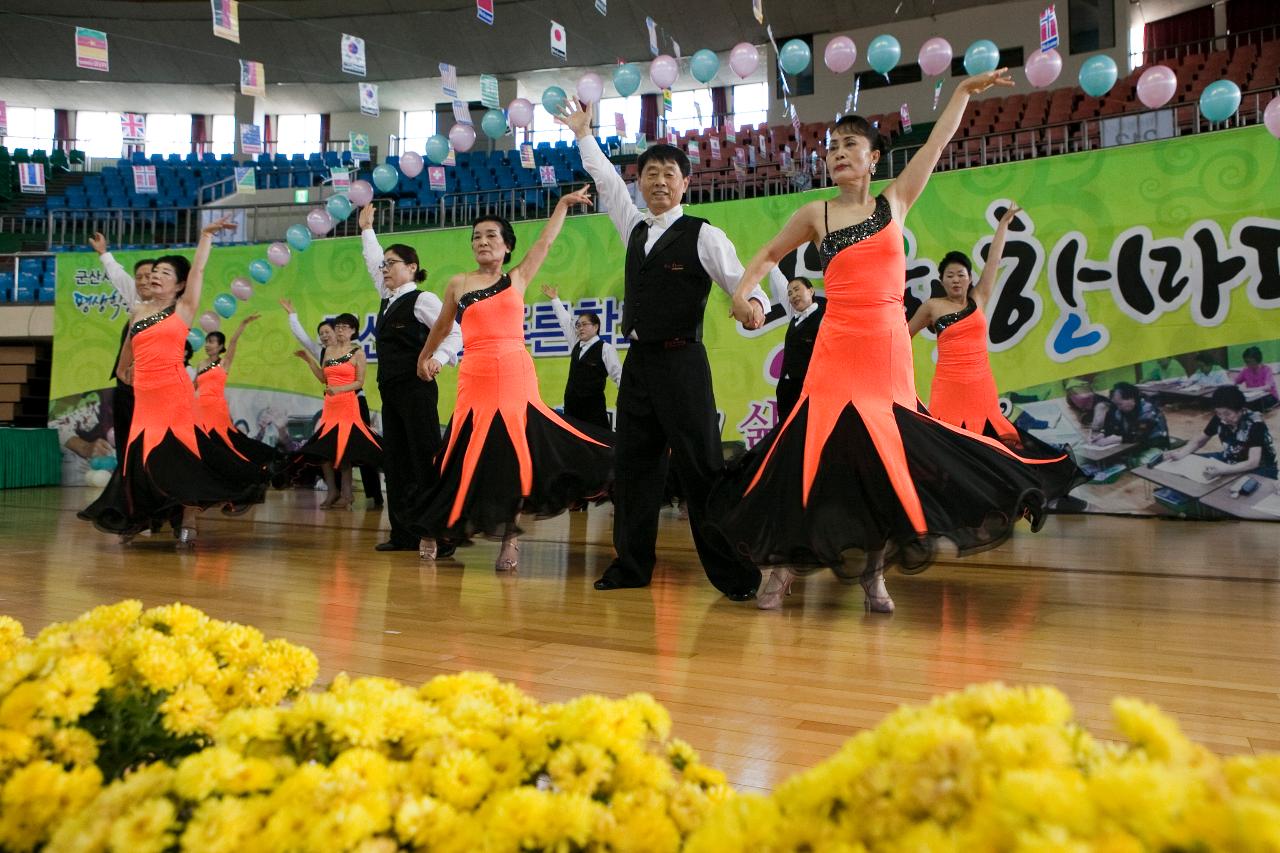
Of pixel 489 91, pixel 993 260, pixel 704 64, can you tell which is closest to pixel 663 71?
pixel 704 64

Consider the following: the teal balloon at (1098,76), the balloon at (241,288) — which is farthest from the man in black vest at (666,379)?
the balloon at (241,288)

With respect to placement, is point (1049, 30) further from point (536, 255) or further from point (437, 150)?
point (437, 150)

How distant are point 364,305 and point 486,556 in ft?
18.4

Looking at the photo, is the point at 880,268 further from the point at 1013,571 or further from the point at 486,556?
the point at 486,556

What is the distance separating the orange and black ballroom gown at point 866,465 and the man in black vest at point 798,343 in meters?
2.10

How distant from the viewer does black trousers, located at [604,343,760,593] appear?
3.13 metres

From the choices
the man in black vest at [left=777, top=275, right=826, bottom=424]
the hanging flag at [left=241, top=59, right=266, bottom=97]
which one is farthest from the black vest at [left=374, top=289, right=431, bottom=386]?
the hanging flag at [left=241, top=59, right=266, bottom=97]

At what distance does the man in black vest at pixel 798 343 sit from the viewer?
16.6ft

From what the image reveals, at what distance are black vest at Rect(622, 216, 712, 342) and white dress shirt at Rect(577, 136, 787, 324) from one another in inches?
1.3

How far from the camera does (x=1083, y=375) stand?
6.64 metres

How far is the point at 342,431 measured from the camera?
6.98m

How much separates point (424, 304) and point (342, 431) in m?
2.71

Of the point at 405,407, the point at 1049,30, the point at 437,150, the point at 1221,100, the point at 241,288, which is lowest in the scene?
the point at 405,407

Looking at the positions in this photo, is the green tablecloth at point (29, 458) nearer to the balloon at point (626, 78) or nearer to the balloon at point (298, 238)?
the balloon at point (298, 238)
